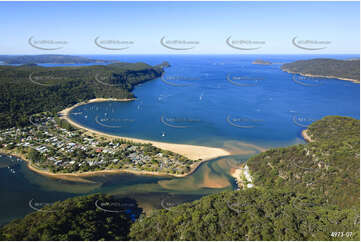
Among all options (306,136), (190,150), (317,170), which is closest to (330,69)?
(306,136)

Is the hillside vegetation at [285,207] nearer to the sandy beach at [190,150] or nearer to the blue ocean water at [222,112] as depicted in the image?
the sandy beach at [190,150]

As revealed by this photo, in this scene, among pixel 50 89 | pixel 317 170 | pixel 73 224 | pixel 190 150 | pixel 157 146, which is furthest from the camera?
pixel 50 89

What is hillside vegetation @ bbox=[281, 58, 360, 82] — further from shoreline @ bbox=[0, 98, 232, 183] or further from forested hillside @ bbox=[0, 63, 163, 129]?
shoreline @ bbox=[0, 98, 232, 183]

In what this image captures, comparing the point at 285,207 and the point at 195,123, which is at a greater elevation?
the point at 285,207

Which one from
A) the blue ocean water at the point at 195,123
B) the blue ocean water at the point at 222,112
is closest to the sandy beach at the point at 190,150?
the blue ocean water at the point at 195,123

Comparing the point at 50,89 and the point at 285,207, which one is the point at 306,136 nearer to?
the point at 285,207

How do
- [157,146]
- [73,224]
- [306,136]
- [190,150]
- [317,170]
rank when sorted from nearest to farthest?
1. [73,224]
2. [317,170]
3. [190,150]
4. [157,146]
5. [306,136]

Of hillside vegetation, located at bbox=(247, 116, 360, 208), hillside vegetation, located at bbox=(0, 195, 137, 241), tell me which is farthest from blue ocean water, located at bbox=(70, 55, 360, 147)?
hillside vegetation, located at bbox=(0, 195, 137, 241)
